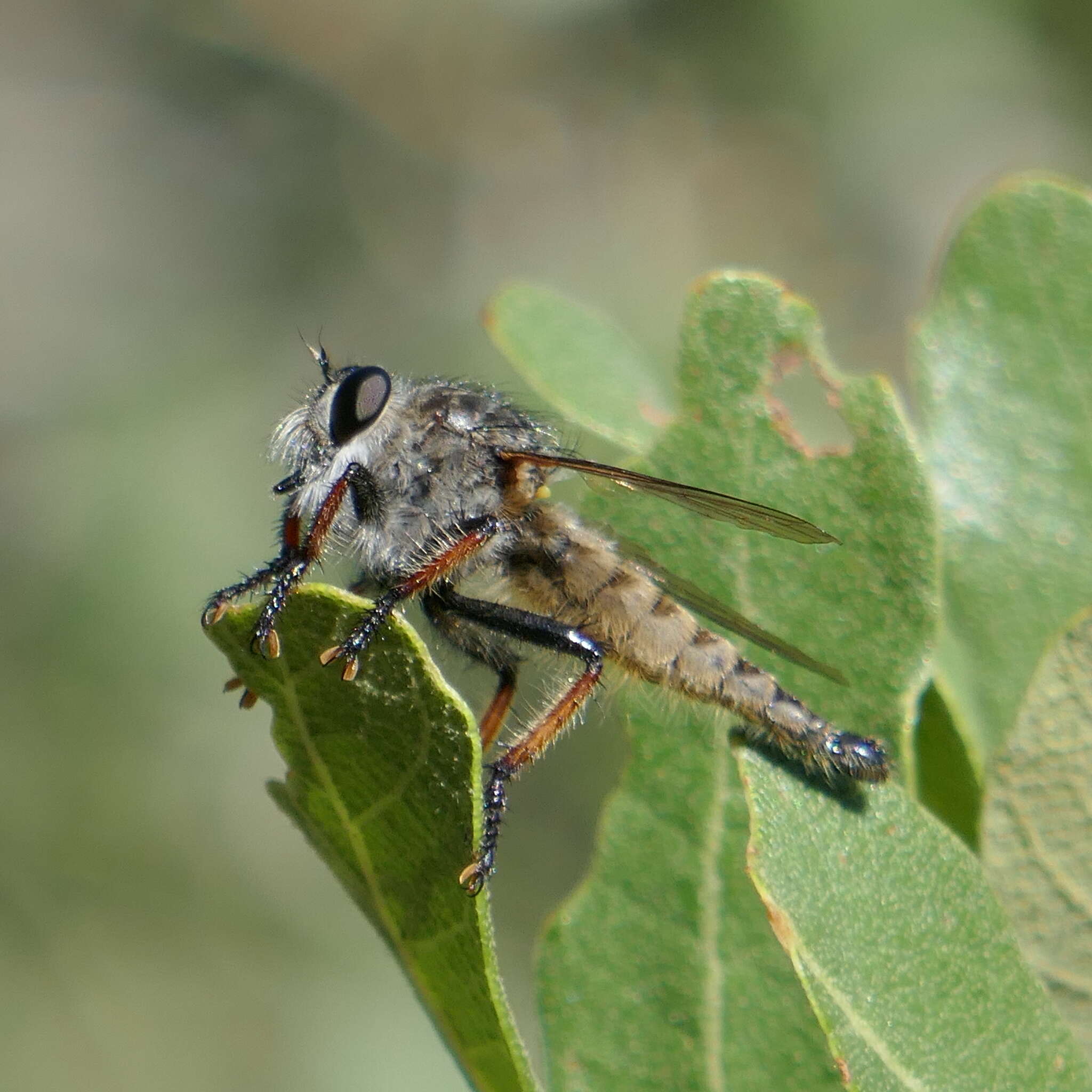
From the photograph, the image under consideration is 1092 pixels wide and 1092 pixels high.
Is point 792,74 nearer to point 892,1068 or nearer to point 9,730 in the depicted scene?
point 9,730

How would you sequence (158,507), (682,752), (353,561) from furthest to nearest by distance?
(158,507), (353,561), (682,752)

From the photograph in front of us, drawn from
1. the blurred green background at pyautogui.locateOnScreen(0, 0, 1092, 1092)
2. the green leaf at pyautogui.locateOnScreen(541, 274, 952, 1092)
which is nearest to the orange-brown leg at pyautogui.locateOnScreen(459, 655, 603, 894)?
the green leaf at pyautogui.locateOnScreen(541, 274, 952, 1092)

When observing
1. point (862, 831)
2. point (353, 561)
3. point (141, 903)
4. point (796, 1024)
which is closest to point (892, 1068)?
point (862, 831)

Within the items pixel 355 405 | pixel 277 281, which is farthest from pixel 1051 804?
pixel 277 281

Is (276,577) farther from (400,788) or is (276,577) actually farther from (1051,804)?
(1051,804)

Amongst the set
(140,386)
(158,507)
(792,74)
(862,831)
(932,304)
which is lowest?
(862,831)

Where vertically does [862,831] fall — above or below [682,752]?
below

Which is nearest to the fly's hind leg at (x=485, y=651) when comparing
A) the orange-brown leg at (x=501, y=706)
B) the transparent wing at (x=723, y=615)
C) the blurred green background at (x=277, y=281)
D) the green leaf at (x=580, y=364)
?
the orange-brown leg at (x=501, y=706)
